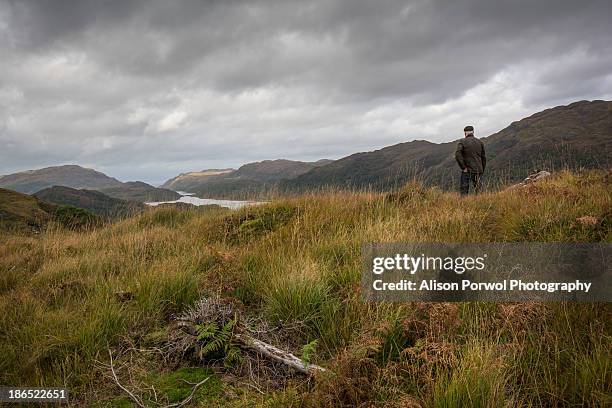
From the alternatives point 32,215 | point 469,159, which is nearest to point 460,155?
point 469,159

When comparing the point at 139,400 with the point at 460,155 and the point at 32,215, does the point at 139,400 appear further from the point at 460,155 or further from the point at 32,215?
the point at 32,215

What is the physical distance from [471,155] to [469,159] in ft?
0.49

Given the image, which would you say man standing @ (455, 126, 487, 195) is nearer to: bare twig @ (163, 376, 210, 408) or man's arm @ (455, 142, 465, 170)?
man's arm @ (455, 142, 465, 170)

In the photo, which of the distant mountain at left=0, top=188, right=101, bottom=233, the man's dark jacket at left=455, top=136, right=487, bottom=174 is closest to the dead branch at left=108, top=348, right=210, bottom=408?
the man's dark jacket at left=455, top=136, right=487, bottom=174

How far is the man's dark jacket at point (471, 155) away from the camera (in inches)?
445

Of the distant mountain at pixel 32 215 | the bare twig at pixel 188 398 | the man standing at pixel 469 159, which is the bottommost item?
the bare twig at pixel 188 398

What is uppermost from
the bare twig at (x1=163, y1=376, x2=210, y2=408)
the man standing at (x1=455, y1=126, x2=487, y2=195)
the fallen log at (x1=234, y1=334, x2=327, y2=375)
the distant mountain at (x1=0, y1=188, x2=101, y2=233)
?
the man standing at (x1=455, y1=126, x2=487, y2=195)

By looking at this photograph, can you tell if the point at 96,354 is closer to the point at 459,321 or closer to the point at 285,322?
the point at 285,322

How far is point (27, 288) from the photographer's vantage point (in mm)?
4672

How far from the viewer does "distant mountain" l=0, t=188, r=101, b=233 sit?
50.1 feet

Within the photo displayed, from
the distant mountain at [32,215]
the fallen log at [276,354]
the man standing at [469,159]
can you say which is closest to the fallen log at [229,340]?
the fallen log at [276,354]

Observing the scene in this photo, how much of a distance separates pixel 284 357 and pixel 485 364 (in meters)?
1.48

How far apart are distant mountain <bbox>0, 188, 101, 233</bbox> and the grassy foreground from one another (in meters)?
11.4

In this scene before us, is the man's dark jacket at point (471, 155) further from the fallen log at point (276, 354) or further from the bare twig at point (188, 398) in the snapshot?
the bare twig at point (188, 398)
